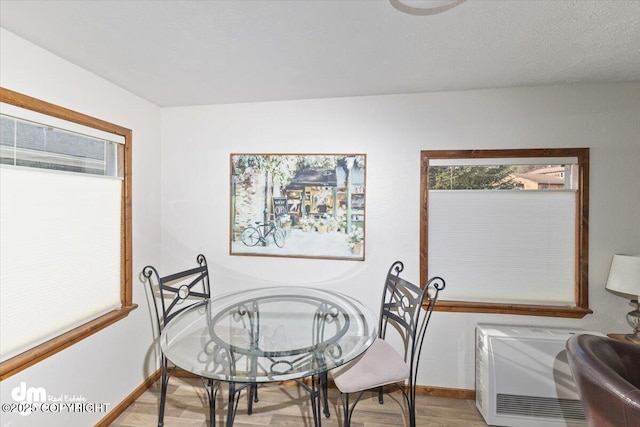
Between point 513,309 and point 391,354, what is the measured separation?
106cm

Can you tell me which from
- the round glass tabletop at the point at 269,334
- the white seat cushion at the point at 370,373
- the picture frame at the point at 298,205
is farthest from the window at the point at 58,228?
the white seat cushion at the point at 370,373

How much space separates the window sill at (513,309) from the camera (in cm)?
221

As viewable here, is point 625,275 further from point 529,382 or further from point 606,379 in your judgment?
point 606,379

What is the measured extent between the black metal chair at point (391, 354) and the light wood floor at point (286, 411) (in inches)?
4.9

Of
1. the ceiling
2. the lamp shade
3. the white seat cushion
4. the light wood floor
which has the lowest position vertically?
the light wood floor

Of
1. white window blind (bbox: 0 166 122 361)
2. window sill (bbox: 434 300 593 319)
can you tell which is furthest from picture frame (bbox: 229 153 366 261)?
white window blind (bbox: 0 166 122 361)

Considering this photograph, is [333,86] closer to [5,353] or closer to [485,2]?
[485,2]

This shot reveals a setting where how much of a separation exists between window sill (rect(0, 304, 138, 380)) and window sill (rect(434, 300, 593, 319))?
2408 mm

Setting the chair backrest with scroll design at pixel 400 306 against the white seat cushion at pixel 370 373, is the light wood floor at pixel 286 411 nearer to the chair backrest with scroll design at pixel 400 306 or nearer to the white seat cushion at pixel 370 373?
the chair backrest with scroll design at pixel 400 306

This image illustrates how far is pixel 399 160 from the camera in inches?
95.0

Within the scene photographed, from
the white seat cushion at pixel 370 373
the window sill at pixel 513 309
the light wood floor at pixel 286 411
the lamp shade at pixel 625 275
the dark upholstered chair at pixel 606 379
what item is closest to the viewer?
the dark upholstered chair at pixel 606 379

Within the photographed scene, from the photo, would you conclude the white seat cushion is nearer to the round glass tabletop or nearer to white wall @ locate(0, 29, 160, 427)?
the round glass tabletop

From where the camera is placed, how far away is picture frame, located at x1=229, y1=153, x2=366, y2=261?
8.11 feet

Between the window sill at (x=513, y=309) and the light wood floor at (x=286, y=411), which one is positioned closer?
the light wood floor at (x=286, y=411)
